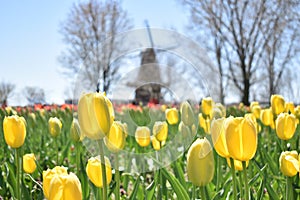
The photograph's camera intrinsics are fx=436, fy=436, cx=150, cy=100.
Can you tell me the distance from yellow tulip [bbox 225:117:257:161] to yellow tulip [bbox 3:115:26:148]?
2.09 feet

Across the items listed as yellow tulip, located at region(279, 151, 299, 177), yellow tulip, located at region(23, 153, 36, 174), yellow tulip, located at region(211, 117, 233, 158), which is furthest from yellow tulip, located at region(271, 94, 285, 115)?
yellow tulip, located at region(211, 117, 233, 158)

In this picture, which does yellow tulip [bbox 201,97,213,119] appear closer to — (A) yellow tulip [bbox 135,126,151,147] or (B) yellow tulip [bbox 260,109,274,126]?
(A) yellow tulip [bbox 135,126,151,147]

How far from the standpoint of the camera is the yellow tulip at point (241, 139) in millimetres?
861

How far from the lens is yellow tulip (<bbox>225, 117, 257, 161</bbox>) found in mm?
861

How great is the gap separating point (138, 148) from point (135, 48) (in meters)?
1.37

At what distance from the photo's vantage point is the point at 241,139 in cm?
86

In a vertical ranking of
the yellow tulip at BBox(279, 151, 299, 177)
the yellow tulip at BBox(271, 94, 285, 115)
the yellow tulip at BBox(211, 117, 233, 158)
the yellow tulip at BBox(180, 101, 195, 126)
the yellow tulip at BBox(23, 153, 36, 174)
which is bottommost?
the yellow tulip at BBox(23, 153, 36, 174)

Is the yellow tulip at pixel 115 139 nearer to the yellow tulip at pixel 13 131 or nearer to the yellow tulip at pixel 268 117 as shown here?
the yellow tulip at pixel 13 131

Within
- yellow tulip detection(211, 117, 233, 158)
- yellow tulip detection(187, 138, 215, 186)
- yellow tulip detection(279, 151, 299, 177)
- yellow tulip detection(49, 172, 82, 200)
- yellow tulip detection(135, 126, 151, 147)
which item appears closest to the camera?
yellow tulip detection(49, 172, 82, 200)

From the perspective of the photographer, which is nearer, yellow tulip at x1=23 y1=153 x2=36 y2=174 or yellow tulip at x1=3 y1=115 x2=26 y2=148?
yellow tulip at x1=3 y1=115 x2=26 y2=148

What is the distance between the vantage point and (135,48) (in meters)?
1.79

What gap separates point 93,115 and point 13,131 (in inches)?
19.5

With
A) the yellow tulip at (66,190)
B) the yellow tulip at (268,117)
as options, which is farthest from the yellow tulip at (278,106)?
the yellow tulip at (66,190)

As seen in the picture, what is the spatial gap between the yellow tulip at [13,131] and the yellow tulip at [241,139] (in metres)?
0.64
